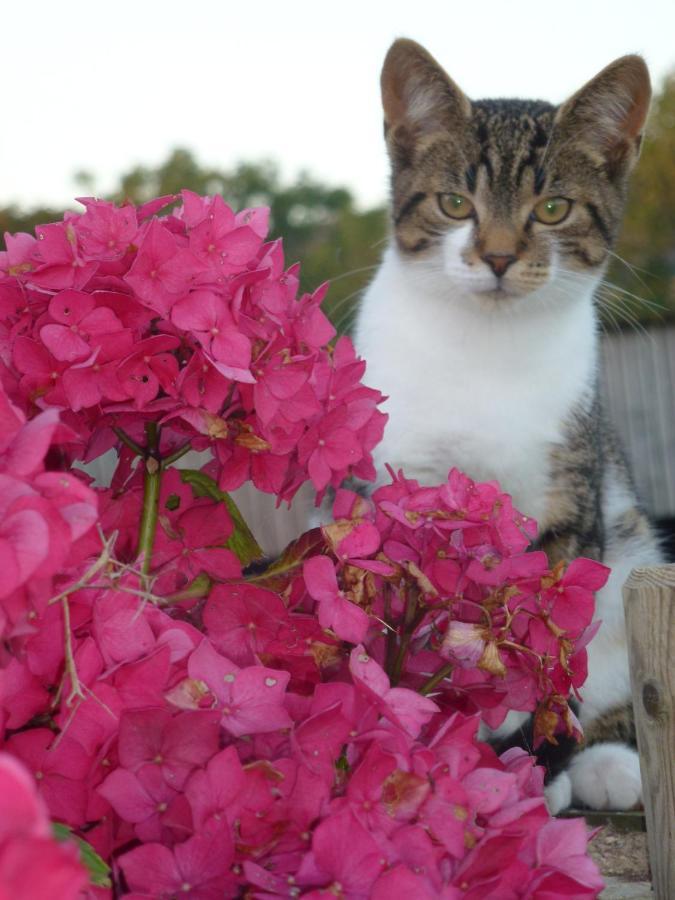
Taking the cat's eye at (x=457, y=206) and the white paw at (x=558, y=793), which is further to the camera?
the cat's eye at (x=457, y=206)

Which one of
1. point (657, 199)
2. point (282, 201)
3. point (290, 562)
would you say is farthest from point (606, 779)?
point (282, 201)

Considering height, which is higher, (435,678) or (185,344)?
(185,344)

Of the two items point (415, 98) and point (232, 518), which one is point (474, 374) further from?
point (232, 518)

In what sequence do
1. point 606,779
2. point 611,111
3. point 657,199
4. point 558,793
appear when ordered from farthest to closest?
point 657,199
point 611,111
point 606,779
point 558,793

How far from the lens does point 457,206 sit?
7.41 feet

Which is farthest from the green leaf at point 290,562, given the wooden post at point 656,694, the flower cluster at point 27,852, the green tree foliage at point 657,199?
the green tree foliage at point 657,199

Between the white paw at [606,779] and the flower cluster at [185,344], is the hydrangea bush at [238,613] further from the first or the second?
the white paw at [606,779]

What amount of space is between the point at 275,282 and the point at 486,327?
1320 millimetres

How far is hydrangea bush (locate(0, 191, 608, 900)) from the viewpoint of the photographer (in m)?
0.81

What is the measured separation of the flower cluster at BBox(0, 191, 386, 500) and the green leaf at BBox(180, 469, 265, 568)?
0.04 metres

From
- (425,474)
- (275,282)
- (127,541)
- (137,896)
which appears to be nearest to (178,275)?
(275,282)

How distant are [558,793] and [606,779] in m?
0.18

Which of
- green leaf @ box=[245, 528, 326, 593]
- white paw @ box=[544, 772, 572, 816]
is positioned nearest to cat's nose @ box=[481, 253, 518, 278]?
white paw @ box=[544, 772, 572, 816]

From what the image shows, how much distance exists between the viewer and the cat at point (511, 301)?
2.15m
